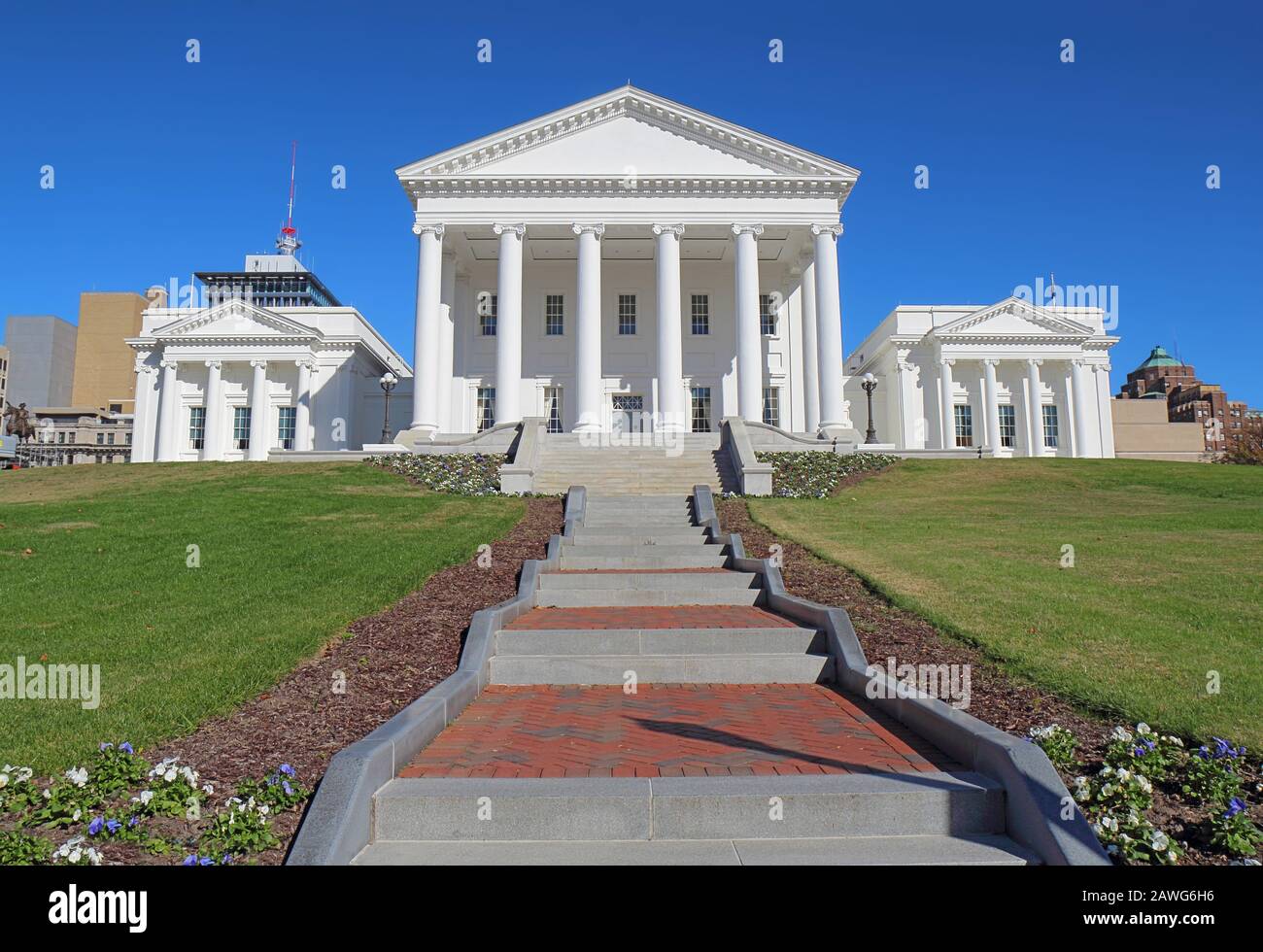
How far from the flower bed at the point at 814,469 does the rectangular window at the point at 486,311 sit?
59.6ft

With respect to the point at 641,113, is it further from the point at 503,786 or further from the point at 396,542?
the point at 503,786

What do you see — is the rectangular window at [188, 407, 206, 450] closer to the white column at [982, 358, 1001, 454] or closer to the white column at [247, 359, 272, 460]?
the white column at [247, 359, 272, 460]

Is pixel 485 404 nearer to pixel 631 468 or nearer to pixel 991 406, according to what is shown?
pixel 631 468

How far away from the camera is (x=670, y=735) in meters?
6.42

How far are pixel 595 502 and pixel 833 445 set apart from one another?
13965 millimetres

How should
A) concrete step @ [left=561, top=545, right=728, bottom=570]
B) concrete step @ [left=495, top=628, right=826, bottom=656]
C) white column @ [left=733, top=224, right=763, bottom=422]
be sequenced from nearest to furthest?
concrete step @ [left=495, top=628, right=826, bottom=656], concrete step @ [left=561, top=545, right=728, bottom=570], white column @ [left=733, top=224, right=763, bottom=422]

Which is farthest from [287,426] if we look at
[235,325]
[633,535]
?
[633,535]

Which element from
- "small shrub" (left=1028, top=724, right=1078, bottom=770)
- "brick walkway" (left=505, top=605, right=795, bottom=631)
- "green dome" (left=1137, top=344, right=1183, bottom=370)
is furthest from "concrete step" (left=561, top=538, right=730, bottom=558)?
"green dome" (left=1137, top=344, right=1183, bottom=370)

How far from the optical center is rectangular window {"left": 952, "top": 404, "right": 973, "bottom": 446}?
42.5 meters

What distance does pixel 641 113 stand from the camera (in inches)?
1371

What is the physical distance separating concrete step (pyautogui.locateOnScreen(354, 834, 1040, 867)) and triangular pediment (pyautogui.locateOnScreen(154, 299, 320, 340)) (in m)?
41.0

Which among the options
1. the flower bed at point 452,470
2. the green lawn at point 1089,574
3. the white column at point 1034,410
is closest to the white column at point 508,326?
the flower bed at point 452,470
